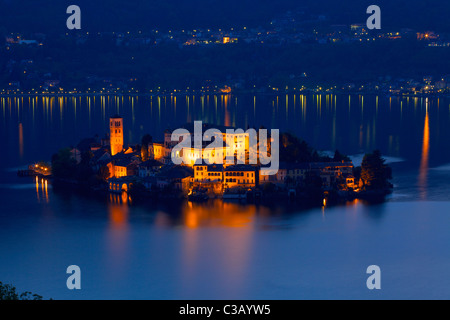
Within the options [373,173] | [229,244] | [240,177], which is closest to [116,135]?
[240,177]

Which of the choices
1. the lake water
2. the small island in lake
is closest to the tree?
the small island in lake

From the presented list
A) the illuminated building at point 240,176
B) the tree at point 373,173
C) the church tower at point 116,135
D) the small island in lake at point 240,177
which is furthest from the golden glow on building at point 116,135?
the tree at point 373,173

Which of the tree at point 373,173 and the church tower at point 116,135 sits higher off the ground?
the church tower at point 116,135

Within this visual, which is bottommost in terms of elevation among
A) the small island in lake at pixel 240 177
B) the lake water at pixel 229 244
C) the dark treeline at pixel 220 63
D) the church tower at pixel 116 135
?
the lake water at pixel 229 244

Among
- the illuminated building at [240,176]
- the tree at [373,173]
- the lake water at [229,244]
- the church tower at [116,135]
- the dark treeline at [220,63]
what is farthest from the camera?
the dark treeline at [220,63]

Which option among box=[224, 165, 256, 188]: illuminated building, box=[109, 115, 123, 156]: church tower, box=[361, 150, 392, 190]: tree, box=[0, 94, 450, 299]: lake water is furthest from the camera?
box=[109, 115, 123, 156]: church tower

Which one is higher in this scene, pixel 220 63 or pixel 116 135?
pixel 220 63

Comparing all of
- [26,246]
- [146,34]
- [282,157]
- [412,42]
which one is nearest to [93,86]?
[146,34]

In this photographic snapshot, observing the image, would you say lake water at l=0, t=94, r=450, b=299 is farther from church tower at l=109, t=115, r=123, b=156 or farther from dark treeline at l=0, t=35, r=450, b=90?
dark treeline at l=0, t=35, r=450, b=90

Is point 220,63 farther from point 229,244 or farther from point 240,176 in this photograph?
point 229,244

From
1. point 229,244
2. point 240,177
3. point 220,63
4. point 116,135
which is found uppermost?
point 220,63

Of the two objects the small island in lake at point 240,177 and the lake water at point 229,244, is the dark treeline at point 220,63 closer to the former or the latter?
the lake water at point 229,244
